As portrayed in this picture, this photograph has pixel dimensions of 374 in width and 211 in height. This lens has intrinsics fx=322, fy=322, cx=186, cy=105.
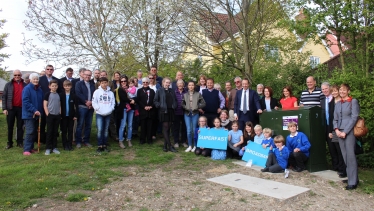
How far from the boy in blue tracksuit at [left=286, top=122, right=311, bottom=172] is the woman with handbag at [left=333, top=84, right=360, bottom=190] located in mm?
876

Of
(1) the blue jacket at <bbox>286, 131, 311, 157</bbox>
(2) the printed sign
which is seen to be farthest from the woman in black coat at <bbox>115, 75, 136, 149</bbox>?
(1) the blue jacket at <bbox>286, 131, 311, 157</bbox>

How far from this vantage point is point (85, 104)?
340 inches

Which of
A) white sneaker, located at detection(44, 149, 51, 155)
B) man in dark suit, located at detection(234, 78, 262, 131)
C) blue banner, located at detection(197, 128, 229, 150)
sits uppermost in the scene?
man in dark suit, located at detection(234, 78, 262, 131)

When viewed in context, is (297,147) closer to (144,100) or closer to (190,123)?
(190,123)

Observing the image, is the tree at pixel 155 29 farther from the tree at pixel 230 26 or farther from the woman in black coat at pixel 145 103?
the woman in black coat at pixel 145 103

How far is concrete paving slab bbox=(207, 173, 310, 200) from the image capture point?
5301mm

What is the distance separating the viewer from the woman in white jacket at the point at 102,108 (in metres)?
8.13

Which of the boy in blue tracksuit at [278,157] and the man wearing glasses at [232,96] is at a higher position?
the man wearing glasses at [232,96]

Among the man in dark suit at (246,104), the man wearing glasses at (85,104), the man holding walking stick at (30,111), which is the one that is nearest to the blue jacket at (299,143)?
the man in dark suit at (246,104)

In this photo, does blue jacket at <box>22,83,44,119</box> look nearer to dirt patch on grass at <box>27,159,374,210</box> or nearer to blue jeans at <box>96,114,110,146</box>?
blue jeans at <box>96,114,110,146</box>

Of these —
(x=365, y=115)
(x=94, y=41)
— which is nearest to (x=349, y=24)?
(x=365, y=115)

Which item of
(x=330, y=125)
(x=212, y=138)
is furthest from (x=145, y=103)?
(x=330, y=125)

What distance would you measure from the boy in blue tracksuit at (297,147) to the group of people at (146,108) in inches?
0.9

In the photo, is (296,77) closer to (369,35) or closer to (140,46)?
(369,35)
